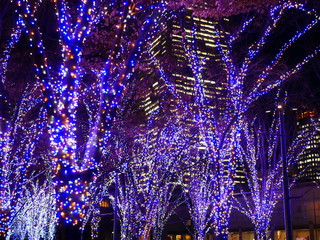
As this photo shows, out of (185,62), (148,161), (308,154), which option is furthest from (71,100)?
(308,154)

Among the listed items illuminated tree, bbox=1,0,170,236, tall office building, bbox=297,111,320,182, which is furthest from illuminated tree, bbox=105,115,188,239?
illuminated tree, bbox=1,0,170,236

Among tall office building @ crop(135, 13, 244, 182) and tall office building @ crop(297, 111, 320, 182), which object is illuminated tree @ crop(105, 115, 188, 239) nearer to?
tall office building @ crop(135, 13, 244, 182)

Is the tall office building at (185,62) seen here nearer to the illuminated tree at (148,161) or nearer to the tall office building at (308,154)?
the illuminated tree at (148,161)

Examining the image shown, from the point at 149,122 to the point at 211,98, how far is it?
121 inches

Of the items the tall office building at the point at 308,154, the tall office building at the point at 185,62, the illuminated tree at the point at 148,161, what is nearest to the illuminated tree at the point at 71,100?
the tall office building at the point at 185,62

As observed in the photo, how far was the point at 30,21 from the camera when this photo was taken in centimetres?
653

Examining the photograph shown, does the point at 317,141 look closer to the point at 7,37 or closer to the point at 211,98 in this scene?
the point at 211,98

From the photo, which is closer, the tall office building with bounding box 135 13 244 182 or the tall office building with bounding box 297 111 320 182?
the tall office building with bounding box 135 13 244 182

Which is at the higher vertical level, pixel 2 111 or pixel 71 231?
pixel 2 111

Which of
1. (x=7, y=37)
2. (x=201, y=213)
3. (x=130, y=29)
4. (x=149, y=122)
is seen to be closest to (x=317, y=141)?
(x=201, y=213)

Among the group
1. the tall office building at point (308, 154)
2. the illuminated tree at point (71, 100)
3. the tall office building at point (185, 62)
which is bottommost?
the illuminated tree at point (71, 100)

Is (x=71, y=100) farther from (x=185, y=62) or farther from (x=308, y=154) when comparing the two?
(x=308, y=154)

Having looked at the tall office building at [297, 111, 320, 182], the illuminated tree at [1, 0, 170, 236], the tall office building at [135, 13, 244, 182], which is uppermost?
the tall office building at [135, 13, 244, 182]

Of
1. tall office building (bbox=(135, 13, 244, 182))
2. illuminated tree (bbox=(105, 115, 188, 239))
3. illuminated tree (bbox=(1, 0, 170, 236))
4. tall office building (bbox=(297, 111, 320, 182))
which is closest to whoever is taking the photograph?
illuminated tree (bbox=(1, 0, 170, 236))
